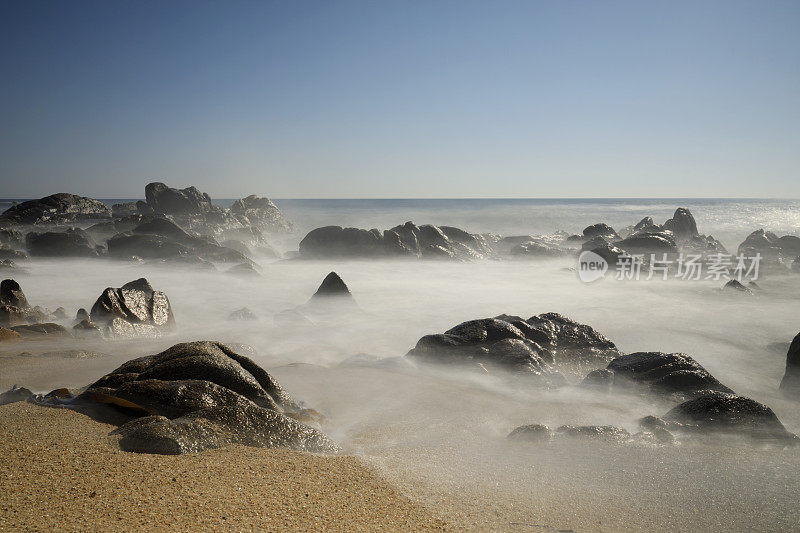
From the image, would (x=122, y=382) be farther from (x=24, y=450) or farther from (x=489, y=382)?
(x=489, y=382)

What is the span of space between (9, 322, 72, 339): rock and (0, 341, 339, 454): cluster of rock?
10.3 ft

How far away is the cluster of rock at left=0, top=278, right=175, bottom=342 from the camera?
607 cm

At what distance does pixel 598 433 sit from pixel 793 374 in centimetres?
326

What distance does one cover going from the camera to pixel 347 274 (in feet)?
45.9

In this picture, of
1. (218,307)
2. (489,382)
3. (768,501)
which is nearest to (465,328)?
(489,382)

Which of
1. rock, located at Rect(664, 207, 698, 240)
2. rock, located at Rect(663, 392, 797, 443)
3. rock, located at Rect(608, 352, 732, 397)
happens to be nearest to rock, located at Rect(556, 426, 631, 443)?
rock, located at Rect(663, 392, 797, 443)

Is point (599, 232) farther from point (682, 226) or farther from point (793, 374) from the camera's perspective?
point (793, 374)

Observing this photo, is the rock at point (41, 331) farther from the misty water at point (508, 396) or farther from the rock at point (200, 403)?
the rock at point (200, 403)

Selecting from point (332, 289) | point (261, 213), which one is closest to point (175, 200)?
point (261, 213)

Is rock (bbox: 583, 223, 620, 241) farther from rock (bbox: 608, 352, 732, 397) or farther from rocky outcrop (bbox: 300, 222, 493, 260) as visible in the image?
rock (bbox: 608, 352, 732, 397)

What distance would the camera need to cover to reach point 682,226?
936 inches

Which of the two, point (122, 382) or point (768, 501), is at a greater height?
point (122, 382)

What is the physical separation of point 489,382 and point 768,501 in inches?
93.5

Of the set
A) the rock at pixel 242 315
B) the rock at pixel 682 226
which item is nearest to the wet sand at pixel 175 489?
the rock at pixel 242 315
